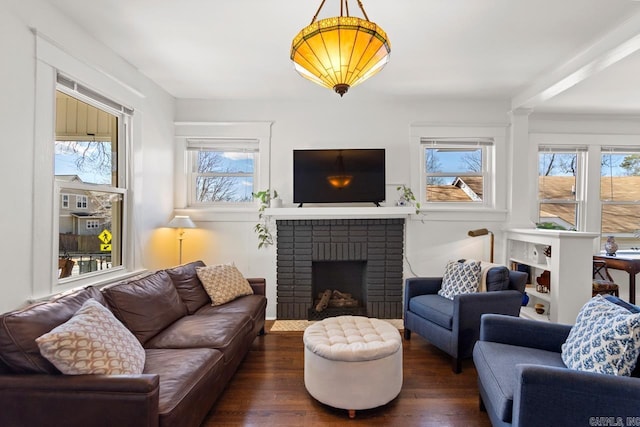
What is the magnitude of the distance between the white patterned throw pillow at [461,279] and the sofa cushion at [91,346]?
257 centimetres

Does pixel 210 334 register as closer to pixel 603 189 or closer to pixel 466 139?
pixel 466 139

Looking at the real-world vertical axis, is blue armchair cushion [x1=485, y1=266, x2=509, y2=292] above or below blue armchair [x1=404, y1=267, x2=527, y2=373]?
above

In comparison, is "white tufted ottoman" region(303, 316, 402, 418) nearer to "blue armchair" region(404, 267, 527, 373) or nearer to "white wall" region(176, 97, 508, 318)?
"blue armchair" region(404, 267, 527, 373)

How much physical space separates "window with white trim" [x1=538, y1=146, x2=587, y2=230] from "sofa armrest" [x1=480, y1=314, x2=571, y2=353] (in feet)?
8.89

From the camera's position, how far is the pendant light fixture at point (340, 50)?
1419 mm

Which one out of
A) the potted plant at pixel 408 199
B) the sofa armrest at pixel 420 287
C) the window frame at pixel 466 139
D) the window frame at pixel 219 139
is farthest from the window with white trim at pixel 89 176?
the window frame at pixel 466 139

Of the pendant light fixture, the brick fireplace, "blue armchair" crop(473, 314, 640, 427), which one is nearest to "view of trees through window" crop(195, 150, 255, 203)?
the brick fireplace

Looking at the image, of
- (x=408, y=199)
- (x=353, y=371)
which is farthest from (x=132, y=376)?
(x=408, y=199)

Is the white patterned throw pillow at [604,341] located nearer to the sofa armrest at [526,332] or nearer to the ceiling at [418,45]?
the sofa armrest at [526,332]

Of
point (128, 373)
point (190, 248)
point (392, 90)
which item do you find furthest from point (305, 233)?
point (128, 373)

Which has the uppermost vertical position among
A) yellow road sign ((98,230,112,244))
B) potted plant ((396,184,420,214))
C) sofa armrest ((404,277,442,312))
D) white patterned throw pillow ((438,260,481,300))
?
potted plant ((396,184,420,214))

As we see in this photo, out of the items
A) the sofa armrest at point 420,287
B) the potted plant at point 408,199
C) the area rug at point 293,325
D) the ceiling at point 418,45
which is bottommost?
the area rug at point 293,325

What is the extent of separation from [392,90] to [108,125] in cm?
282

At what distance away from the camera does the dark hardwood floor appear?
197 cm
